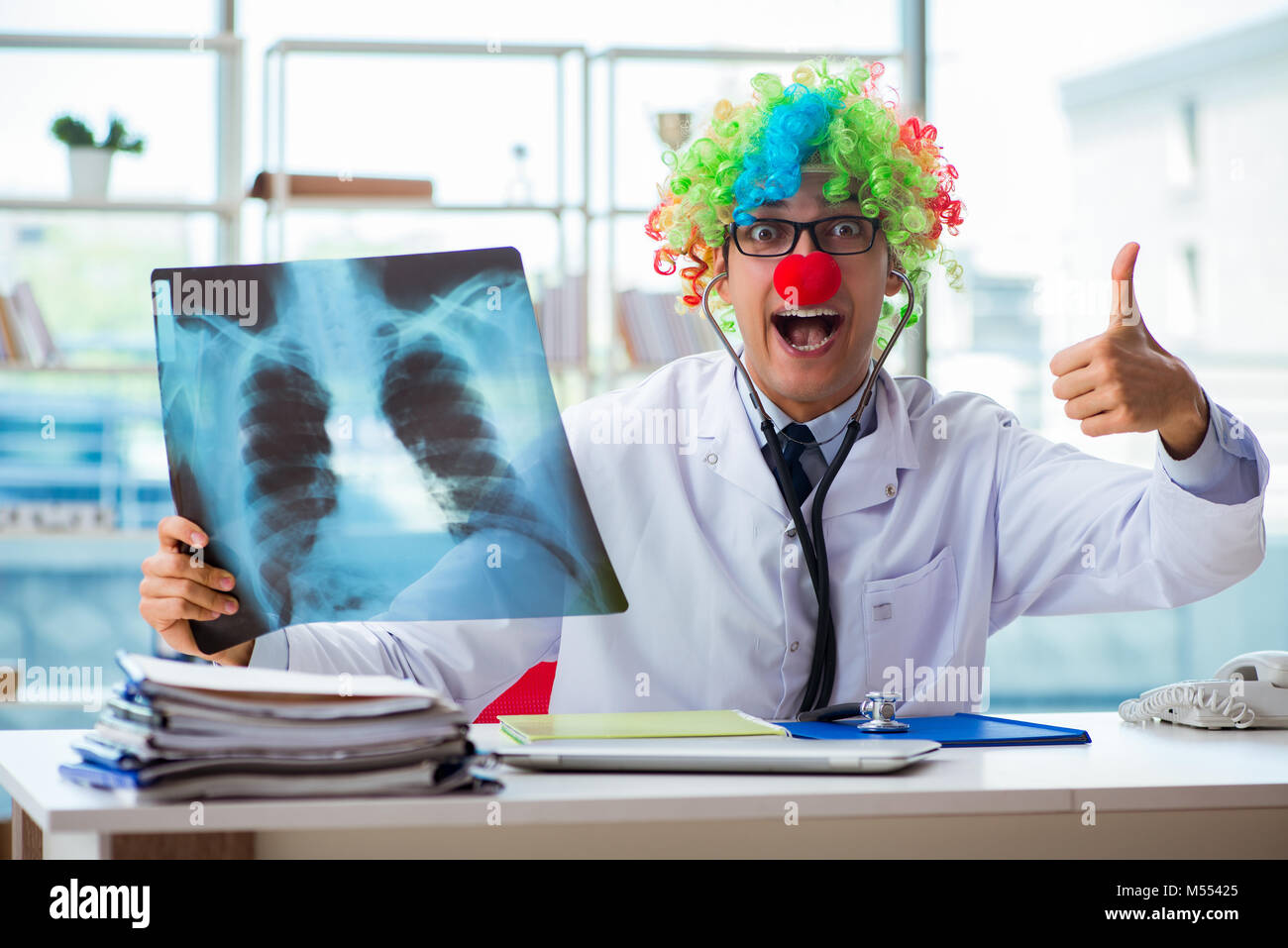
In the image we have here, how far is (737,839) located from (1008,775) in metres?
0.23

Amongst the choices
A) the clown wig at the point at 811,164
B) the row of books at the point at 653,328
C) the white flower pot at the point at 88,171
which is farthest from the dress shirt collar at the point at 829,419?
the white flower pot at the point at 88,171

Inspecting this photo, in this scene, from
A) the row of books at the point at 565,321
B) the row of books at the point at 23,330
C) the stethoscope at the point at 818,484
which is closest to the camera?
the stethoscope at the point at 818,484

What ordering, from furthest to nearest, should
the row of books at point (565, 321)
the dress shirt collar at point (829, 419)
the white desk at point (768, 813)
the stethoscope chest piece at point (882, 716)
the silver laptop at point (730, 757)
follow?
the row of books at point (565, 321), the dress shirt collar at point (829, 419), the stethoscope chest piece at point (882, 716), the silver laptop at point (730, 757), the white desk at point (768, 813)

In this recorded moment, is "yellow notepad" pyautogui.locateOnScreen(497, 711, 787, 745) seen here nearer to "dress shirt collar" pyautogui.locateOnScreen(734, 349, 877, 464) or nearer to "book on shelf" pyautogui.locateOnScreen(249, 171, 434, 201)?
"dress shirt collar" pyautogui.locateOnScreen(734, 349, 877, 464)

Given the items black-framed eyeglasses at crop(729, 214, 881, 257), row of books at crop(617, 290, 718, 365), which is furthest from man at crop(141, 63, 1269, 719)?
row of books at crop(617, 290, 718, 365)

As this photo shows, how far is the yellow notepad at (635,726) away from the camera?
1129 mm

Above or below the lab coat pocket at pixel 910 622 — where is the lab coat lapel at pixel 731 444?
above

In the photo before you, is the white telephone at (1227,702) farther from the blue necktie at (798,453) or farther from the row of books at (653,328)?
the row of books at (653,328)

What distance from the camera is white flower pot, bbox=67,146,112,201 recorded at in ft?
11.4

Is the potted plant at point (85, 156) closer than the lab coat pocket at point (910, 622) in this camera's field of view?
No

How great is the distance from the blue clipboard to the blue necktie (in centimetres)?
45

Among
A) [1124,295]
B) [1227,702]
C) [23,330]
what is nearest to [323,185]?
[23,330]

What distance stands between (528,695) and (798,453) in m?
0.52

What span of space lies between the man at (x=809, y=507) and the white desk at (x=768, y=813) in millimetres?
459
